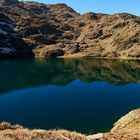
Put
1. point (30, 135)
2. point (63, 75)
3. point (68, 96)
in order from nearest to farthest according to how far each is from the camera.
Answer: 1. point (30, 135)
2. point (68, 96)
3. point (63, 75)

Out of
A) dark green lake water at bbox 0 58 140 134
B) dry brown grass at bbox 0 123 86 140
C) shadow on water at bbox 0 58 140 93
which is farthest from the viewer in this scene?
shadow on water at bbox 0 58 140 93

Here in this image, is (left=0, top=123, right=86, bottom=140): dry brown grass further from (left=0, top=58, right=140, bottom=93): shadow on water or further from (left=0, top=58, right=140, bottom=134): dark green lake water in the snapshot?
(left=0, top=58, right=140, bottom=93): shadow on water

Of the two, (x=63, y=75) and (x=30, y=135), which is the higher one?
(x=30, y=135)

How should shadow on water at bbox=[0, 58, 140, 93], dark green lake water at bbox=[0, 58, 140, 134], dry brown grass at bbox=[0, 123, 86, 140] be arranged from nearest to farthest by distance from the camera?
1. dry brown grass at bbox=[0, 123, 86, 140]
2. dark green lake water at bbox=[0, 58, 140, 134]
3. shadow on water at bbox=[0, 58, 140, 93]

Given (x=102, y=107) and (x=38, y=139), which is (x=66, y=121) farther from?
(x=38, y=139)

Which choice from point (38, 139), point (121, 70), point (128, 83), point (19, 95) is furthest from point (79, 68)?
point (38, 139)

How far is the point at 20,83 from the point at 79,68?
2089 inches

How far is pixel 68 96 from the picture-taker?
3580 inches

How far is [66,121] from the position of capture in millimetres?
61688

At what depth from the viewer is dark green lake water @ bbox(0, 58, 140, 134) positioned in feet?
205

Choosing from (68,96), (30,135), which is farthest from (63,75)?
(30,135)

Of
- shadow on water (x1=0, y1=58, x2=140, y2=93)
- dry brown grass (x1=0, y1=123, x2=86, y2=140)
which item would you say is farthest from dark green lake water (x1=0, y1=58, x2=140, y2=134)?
dry brown grass (x1=0, y1=123, x2=86, y2=140)

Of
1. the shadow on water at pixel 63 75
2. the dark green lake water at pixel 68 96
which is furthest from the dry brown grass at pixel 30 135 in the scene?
the shadow on water at pixel 63 75

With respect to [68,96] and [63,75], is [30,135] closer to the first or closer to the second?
[68,96]
